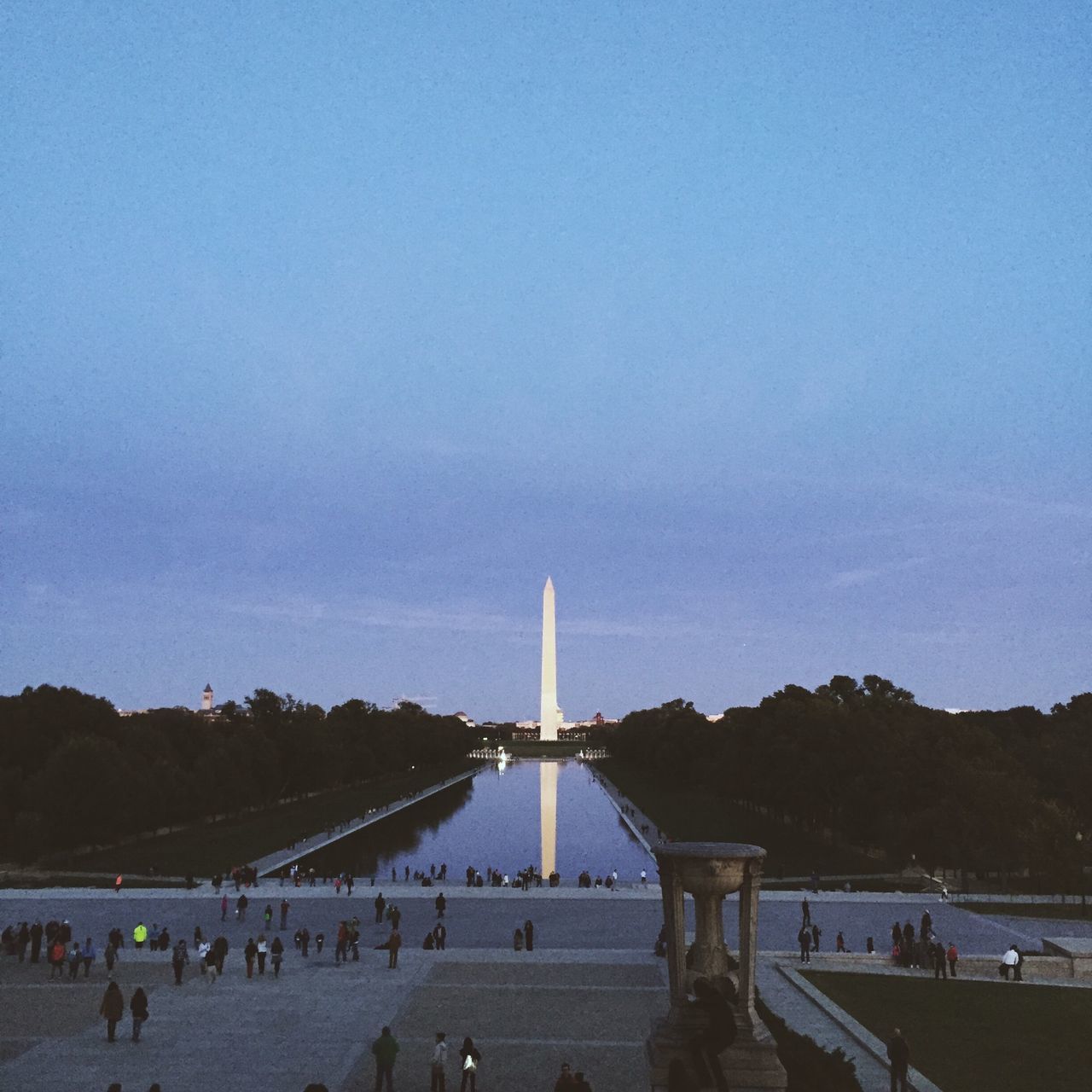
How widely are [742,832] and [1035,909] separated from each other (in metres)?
27.0

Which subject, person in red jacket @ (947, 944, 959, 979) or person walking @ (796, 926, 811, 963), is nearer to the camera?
person in red jacket @ (947, 944, 959, 979)

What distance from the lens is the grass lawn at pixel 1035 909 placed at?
36.7 m

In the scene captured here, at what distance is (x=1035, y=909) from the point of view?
37.8 m

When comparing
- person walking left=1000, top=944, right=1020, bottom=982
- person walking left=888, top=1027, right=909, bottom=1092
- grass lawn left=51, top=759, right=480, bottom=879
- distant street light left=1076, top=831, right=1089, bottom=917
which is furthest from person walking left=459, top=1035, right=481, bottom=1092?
grass lawn left=51, top=759, right=480, bottom=879

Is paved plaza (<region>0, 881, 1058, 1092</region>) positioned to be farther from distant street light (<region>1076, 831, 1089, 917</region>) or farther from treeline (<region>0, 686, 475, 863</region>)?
treeline (<region>0, 686, 475, 863</region>)

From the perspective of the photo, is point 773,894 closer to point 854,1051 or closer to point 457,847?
point 854,1051

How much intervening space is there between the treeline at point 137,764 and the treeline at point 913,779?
111 feet

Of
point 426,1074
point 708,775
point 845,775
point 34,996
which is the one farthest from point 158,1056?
point 708,775

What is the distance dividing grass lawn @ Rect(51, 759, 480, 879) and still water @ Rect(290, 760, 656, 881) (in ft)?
11.6

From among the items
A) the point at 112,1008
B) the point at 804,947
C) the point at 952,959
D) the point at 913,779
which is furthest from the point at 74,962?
the point at 913,779

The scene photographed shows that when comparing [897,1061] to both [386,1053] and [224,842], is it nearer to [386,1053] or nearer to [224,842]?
[386,1053]

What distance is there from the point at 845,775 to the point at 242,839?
34419mm

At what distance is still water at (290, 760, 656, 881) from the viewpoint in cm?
5362

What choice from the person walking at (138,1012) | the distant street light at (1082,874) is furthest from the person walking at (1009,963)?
the person walking at (138,1012)
